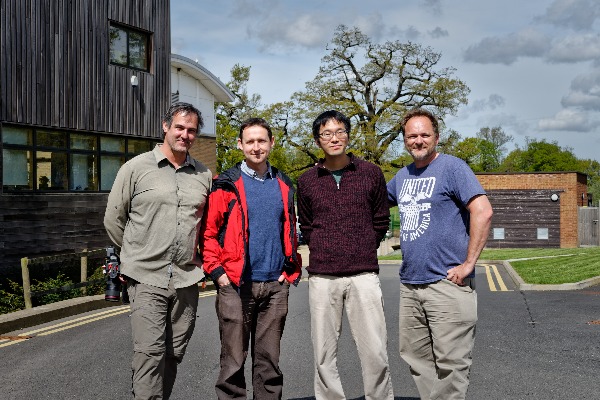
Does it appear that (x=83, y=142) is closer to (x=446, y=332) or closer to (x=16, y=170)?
(x=16, y=170)

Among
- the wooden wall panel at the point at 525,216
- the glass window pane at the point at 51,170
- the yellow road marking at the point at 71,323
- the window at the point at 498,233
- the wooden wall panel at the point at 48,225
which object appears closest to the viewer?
the yellow road marking at the point at 71,323

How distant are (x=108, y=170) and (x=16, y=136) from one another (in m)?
3.10

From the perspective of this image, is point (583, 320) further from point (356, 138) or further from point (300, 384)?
point (356, 138)

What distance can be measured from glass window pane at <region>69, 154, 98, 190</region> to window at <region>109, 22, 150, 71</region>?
263 cm

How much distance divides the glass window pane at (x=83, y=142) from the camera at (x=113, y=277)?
12710 mm

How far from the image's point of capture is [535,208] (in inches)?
1526

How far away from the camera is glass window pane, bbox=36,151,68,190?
51.8ft

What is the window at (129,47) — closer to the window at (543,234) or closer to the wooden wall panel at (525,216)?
the wooden wall panel at (525,216)

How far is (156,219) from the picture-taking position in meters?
4.53

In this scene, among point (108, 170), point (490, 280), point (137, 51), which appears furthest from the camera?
point (137, 51)

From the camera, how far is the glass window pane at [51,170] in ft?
A: 51.8

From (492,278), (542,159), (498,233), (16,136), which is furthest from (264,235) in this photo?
(542,159)

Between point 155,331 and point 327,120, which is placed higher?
point 327,120

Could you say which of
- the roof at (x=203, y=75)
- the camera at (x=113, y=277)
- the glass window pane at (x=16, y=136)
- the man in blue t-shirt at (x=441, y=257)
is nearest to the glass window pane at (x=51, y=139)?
the glass window pane at (x=16, y=136)
